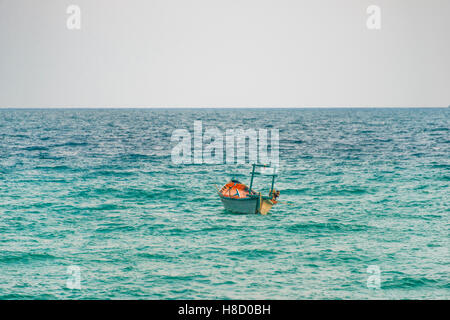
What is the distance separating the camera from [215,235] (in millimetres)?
25859

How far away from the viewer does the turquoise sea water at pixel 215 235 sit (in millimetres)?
18969

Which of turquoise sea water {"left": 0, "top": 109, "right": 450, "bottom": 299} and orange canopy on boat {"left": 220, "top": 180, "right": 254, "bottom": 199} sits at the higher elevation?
orange canopy on boat {"left": 220, "top": 180, "right": 254, "bottom": 199}

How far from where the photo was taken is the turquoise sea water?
19.0 metres

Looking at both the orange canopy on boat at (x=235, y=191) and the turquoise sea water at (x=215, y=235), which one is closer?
the turquoise sea water at (x=215, y=235)

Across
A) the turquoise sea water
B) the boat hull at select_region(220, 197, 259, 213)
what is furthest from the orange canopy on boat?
the turquoise sea water

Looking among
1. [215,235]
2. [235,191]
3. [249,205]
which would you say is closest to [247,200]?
[249,205]

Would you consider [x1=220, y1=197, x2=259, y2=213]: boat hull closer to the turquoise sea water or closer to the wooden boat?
the wooden boat

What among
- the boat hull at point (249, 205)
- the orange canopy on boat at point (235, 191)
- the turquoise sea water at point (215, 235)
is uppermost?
the orange canopy on boat at point (235, 191)

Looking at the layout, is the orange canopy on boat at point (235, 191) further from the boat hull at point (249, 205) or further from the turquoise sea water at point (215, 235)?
the turquoise sea water at point (215, 235)

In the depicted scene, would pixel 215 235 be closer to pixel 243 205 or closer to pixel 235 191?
pixel 243 205

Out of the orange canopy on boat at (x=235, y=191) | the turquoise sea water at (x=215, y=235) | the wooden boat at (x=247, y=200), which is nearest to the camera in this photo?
the turquoise sea water at (x=215, y=235)

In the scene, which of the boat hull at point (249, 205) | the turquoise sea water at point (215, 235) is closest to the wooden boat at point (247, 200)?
the boat hull at point (249, 205)
